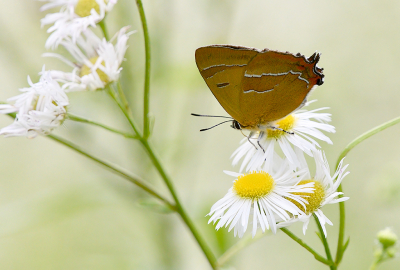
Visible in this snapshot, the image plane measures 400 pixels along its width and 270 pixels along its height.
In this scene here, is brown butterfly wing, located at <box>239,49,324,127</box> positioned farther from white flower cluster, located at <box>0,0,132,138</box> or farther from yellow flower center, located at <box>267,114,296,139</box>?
white flower cluster, located at <box>0,0,132,138</box>

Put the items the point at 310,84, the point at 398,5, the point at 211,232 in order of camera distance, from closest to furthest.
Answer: the point at 310,84, the point at 211,232, the point at 398,5

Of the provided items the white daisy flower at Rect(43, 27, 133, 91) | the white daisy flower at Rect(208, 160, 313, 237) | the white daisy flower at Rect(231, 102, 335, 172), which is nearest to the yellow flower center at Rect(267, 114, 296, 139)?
the white daisy flower at Rect(231, 102, 335, 172)

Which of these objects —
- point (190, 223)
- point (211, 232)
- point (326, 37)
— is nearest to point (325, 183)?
point (190, 223)

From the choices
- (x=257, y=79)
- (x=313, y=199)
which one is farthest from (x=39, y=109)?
(x=313, y=199)

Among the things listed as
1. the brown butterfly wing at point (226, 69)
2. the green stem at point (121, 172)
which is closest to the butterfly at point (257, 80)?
the brown butterfly wing at point (226, 69)

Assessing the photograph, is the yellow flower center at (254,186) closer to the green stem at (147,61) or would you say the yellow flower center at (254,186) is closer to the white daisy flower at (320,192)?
the white daisy flower at (320,192)

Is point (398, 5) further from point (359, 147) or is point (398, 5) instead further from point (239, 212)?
point (239, 212)

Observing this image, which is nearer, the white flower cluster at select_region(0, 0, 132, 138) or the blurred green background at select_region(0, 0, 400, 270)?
the white flower cluster at select_region(0, 0, 132, 138)
